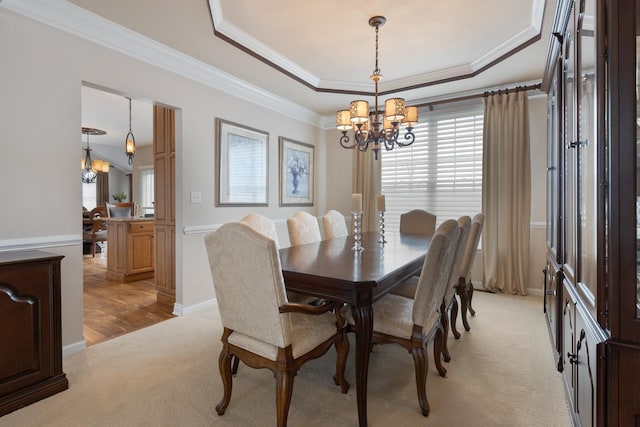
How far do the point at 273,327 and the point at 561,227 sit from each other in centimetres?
193

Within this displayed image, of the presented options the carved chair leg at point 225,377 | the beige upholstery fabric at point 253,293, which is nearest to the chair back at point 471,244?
the beige upholstery fabric at point 253,293

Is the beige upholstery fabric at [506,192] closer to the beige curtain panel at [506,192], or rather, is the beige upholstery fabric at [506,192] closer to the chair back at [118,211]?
the beige curtain panel at [506,192]

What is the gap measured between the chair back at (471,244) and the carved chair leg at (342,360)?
4.15ft

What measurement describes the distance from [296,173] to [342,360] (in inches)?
134

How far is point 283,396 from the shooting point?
4.79 ft

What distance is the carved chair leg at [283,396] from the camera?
1.46m

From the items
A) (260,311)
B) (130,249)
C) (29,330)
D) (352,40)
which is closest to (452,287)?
(260,311)

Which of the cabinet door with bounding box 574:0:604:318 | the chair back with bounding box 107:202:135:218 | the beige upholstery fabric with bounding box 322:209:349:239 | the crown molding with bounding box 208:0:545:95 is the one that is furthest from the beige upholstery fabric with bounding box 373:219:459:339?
the chair back with bounding box 107:202:135:218

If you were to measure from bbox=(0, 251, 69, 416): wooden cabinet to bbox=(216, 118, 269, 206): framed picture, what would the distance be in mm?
1851

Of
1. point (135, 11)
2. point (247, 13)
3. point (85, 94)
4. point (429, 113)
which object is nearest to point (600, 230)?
point (247, 13)

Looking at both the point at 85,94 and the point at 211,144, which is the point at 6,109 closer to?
the point at 211,144

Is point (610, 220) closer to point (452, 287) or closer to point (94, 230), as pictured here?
point (452, 287)

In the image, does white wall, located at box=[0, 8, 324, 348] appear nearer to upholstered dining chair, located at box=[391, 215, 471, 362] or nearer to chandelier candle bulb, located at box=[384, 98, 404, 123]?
chandelier candle bulb, located at box=[384, 98, 404, 123]

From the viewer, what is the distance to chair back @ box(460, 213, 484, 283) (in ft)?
8.25
